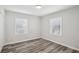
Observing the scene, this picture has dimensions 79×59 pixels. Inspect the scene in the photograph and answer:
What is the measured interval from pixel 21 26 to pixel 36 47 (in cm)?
34

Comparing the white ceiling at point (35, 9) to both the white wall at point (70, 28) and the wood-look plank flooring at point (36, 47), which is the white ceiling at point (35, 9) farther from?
the wood-look plank flooring at point (36, 47)

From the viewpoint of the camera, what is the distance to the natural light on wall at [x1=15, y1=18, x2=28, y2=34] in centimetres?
68

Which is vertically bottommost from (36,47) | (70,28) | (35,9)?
(36,47)

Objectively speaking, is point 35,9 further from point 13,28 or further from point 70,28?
point 70,28

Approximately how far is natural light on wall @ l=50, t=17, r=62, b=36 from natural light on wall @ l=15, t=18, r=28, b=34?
1.18 ft

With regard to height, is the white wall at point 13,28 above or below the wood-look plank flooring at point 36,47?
above

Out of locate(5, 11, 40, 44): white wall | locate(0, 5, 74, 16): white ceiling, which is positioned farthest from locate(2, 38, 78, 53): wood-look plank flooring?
locate(0, 5, 74, 16): white ceiling

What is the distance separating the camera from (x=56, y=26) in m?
0.71

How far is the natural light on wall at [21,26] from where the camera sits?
679 mm

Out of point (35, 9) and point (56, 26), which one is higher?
point (35, 9)

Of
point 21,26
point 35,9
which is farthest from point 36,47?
point 35,9

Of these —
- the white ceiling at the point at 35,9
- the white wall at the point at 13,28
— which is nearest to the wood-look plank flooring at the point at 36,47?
the white wall at the point at 13,28

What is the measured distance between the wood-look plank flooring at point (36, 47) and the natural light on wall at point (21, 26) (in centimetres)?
15
